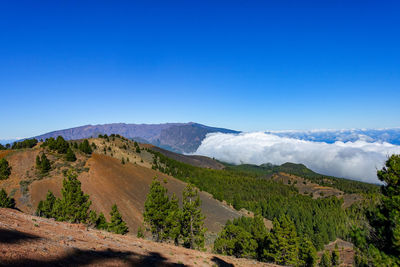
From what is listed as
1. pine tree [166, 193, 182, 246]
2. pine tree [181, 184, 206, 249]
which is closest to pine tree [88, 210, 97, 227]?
pine tree [166, 193, 182, 246]

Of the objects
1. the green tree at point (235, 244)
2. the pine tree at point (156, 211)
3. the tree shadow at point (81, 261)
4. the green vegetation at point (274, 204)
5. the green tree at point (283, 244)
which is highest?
the tree shadow at point (81, 261)

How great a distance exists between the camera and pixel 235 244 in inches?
1753

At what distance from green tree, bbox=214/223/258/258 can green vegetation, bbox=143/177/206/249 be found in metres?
10.6

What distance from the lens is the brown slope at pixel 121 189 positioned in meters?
53.8

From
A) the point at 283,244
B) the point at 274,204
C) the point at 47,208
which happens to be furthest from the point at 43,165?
the point at 274,204

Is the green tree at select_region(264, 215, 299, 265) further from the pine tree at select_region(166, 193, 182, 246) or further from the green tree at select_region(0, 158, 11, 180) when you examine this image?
the green tree at select_region(0, 158, 11, 180)

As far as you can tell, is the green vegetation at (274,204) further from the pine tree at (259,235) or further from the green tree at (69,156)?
the green tree at (69,156)

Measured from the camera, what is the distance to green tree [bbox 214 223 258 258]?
4225 cm

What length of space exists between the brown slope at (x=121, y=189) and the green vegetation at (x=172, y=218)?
20.3m

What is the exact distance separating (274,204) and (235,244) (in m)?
81.2

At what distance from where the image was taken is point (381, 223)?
16.1 metres

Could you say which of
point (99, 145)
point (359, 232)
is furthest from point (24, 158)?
point (359, 232)

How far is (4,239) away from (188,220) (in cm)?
2628

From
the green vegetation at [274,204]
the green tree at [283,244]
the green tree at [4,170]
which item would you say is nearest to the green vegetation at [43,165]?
the green tree at [4,170]
